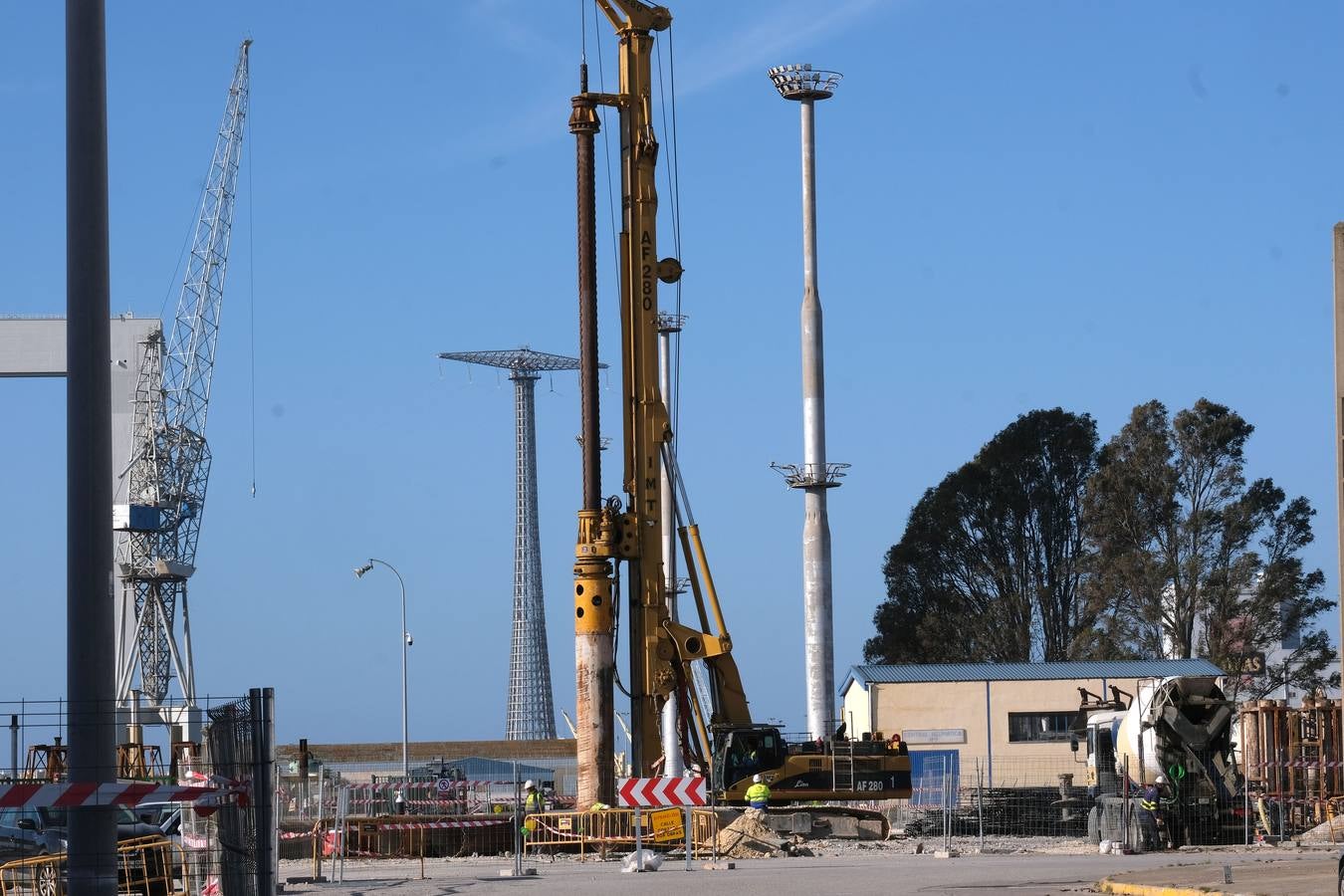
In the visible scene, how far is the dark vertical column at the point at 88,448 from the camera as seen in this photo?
11.1 meters

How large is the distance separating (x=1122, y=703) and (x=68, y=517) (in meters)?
26.9

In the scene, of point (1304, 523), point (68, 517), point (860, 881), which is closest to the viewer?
point (68, 517)

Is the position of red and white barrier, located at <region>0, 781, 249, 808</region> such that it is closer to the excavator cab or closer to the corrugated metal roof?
the excavator cab

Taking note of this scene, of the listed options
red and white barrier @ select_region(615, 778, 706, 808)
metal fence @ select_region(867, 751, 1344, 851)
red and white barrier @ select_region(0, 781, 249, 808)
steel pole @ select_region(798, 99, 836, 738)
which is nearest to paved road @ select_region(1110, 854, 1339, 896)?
red and white barrier @ select_region(615, 778, 706, 808)

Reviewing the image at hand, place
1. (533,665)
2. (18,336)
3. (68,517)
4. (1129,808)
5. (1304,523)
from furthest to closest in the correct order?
(533,665), (18,336), (1304,523), (1129,808), (68,517)

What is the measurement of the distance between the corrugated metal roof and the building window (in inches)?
44.2

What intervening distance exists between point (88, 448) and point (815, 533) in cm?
4198

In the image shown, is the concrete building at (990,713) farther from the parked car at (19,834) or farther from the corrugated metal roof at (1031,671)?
the parked car at (19,834)

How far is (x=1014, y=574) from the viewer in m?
76.1

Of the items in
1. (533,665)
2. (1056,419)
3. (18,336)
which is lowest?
(533,665)

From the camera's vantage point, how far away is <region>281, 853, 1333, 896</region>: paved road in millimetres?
21062

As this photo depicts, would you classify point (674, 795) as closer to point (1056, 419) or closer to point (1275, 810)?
point (1275, 810)

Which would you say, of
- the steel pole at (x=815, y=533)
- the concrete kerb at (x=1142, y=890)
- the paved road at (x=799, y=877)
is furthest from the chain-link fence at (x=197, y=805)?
the steel pole at (x=815, y=533)

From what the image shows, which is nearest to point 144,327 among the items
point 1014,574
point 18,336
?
point 18,336
